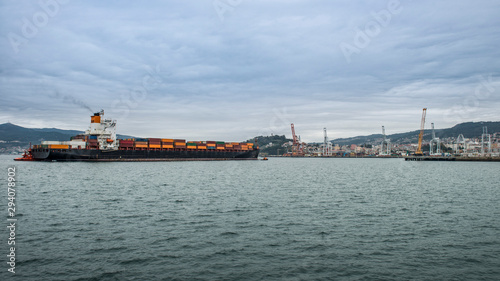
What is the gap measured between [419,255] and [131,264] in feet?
40.7

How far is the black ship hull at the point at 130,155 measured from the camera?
10150cm

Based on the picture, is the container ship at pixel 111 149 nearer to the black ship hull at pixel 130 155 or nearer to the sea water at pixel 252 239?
the black ship hull at pixel 130 155

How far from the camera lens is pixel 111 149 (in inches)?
4272

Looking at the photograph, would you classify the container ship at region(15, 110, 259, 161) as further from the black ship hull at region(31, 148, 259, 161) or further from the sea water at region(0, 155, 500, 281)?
the sea water at region(0, 155, 500, 281)

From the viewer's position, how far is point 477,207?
26.8 meters

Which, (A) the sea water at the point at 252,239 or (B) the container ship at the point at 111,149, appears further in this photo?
(B) the container ship at the point at 111,149

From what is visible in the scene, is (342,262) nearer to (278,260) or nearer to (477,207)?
(278,260)

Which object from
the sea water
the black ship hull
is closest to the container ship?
the black ship hull

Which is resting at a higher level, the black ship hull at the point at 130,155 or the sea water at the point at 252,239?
the black ship hull at the point at 130,155

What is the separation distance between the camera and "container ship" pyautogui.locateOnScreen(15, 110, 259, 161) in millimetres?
102125

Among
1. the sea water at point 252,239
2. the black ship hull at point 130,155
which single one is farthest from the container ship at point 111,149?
the sea water at point 252,239

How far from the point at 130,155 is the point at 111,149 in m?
6.87

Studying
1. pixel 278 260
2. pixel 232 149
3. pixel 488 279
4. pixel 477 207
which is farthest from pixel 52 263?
pixel 232 149

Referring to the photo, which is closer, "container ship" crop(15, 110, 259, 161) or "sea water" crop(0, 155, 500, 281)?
"sea water" crop(0, 155, 500, 281)
